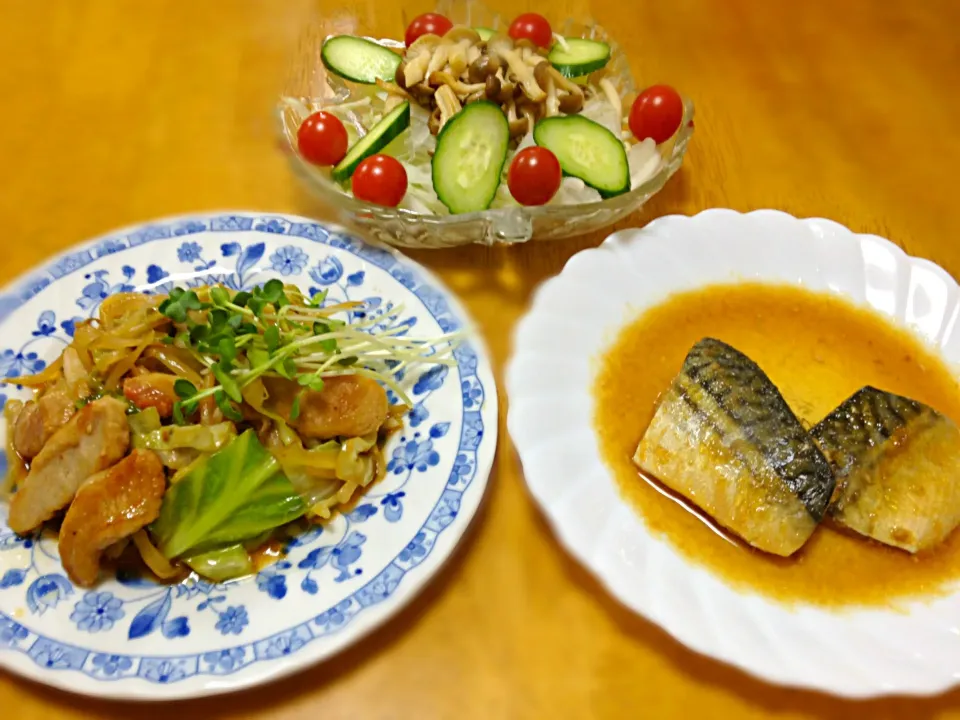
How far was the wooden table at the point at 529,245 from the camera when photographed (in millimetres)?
1504

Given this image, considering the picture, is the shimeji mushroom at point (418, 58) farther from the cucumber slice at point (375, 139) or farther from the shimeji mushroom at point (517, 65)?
the shimeji mushroom at point (517, 65)

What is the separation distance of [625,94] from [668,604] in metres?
2.08

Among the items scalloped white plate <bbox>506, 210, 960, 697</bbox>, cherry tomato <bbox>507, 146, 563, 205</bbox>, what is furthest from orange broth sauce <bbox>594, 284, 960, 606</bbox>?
cherry tomato <bbox>507, 146, 563, 205</bbox>

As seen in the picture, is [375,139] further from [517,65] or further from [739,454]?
[739,454]

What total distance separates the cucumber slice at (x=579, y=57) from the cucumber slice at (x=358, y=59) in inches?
25.2

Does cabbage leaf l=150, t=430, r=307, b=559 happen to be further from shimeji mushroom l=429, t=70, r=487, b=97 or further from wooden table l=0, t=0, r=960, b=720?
shimeji mushroom l=429, t=70, r=487, b=97

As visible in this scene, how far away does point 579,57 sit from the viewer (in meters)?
2.81

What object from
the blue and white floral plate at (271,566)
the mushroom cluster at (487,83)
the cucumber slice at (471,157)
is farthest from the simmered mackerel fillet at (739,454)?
the mushroom cluster at (487,83)

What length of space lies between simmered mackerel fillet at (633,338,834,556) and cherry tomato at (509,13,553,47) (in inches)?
64.8

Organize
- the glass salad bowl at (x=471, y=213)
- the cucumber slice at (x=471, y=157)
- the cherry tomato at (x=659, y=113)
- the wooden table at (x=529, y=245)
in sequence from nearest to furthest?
the wooden table at (x=529, y=245) → the glass salad bowl at (x=471, y=213) → the cucumber slice at (x=471, y=157) → the cherry tomato at (x=659, y=113)

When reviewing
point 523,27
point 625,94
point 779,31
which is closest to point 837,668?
point 625,94

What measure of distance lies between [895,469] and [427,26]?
236cm

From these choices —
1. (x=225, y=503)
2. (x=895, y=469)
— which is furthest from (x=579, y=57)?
(x=225, y=503)

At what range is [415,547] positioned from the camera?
1529 millimetres
